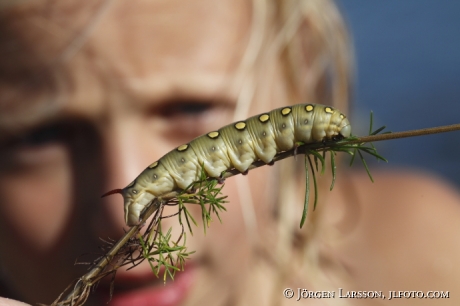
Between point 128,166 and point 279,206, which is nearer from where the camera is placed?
point 128,166

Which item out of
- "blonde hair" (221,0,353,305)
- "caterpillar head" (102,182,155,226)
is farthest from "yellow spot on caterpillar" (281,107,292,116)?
"blonde hair" (221,0,353,305)

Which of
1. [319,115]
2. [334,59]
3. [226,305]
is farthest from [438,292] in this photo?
[319,115]

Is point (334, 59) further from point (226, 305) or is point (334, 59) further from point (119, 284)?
point (119, 284)

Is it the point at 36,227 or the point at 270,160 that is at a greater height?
the point at 270,160

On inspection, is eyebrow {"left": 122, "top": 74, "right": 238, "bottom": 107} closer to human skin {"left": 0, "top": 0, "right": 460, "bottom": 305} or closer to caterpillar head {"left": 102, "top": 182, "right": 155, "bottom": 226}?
human skin {"left": 0, "top": 0, "right": 460, "bottom": 305}

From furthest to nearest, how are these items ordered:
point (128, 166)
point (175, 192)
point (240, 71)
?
point (240, 71), point (128, 166), point (175, 192)

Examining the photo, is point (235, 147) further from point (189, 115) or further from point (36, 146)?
point (36, 146)

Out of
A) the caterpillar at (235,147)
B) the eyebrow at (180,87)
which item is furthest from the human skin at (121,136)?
the caterpillar at (235,147)

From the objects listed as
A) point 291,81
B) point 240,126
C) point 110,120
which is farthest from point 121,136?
point 291,81
